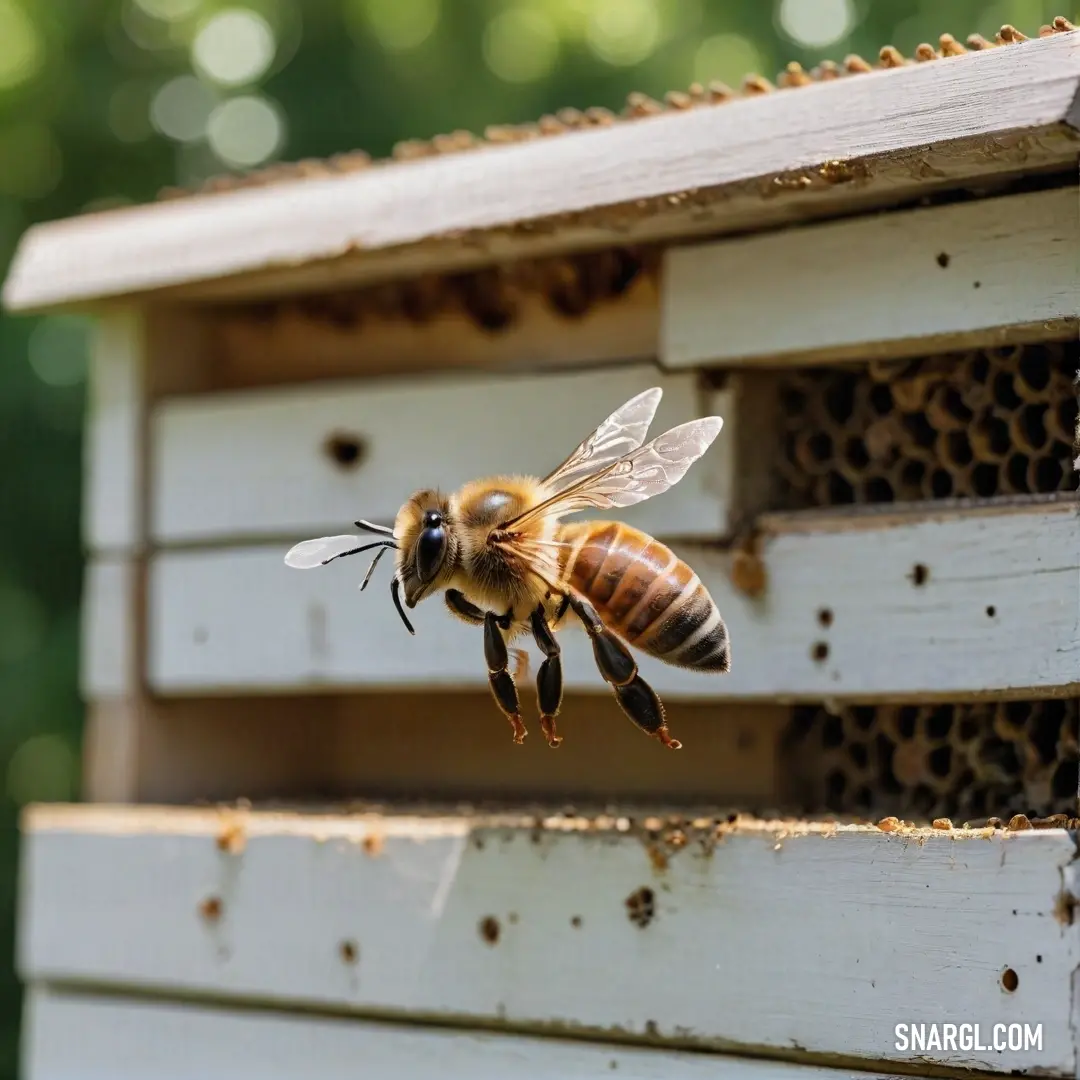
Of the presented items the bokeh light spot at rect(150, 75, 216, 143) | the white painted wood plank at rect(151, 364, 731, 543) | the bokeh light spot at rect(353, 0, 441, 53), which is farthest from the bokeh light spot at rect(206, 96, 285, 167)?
the white painted wood plank at rect(151, 364, 731, 543)

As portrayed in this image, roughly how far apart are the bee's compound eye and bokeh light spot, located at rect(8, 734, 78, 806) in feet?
11.8

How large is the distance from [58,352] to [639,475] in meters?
3.30

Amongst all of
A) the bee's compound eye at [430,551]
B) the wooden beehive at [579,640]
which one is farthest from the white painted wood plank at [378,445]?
the bee's compound eye at [430,551]

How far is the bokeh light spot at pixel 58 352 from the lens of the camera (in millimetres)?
4531

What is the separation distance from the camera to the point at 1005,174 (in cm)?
164

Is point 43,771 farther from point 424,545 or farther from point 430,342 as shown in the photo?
point 424,545

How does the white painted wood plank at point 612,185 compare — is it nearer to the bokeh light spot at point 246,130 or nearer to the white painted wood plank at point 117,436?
the white painted wood plank at point 117,436

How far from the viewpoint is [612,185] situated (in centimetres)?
177

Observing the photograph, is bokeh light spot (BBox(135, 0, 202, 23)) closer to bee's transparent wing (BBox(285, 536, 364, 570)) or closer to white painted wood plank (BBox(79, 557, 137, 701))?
white painted wood plank (BBox(79, 557, 137, 701))

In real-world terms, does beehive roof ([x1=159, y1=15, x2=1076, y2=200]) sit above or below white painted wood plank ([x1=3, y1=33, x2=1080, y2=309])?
above

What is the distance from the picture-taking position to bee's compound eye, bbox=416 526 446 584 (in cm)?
159

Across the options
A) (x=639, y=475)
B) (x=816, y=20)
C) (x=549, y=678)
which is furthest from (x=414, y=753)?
(x=816, y=20)

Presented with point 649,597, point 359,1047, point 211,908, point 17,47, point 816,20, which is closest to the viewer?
point 649,597

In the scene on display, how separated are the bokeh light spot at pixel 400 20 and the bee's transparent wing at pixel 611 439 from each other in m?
3.42
